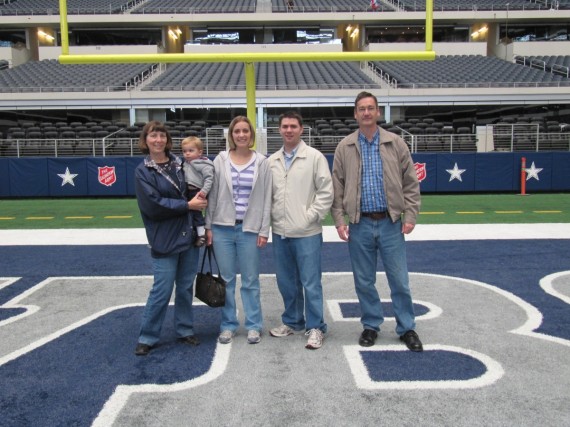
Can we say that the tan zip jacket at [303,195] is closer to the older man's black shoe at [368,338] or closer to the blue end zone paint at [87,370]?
the older man's black shoe at [368,338]

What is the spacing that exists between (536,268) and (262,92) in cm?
1878

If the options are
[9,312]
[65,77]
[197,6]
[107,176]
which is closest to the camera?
[9,312]

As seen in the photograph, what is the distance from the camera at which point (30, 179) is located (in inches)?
661

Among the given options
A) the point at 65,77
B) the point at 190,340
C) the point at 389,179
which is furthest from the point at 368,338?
the point at 65,77

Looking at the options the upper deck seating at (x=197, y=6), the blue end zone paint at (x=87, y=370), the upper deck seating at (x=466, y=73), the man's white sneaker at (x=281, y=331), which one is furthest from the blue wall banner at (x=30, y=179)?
the upper deck seating at (x=197, y=6)

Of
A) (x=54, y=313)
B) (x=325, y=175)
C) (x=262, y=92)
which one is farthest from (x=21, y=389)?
(x=262, y=92)

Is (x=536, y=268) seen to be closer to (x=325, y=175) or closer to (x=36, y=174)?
(x=325, y=175)

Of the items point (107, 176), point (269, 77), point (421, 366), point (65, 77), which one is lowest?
point (421, 366)

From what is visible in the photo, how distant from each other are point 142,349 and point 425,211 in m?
9.67

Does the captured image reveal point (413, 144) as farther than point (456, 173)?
Yes

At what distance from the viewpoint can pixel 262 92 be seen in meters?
23.9

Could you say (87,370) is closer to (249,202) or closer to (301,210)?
(249,202)

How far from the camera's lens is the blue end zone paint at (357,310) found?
4904mm

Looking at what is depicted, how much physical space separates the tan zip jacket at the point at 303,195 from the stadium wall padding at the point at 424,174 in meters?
13.2
